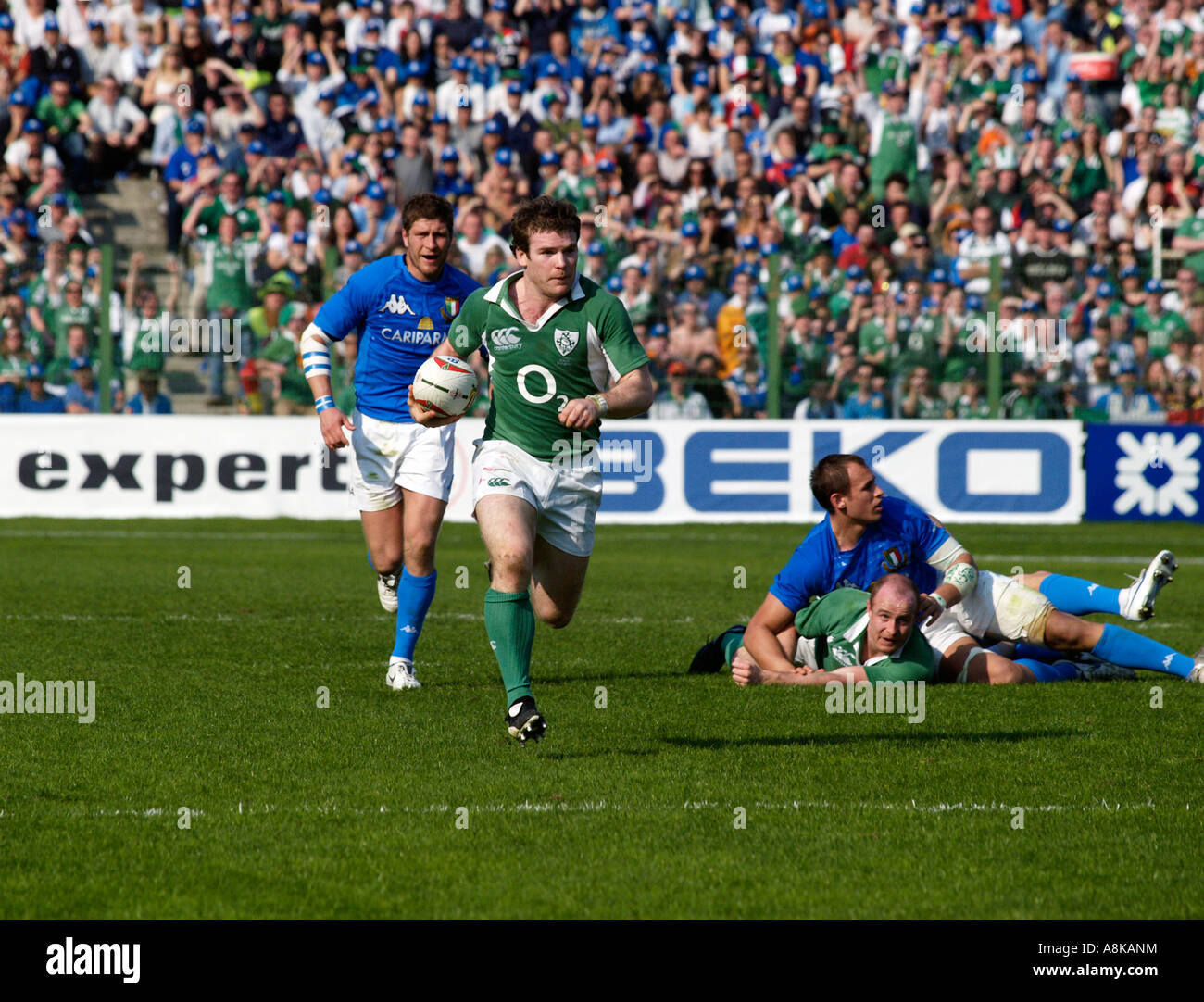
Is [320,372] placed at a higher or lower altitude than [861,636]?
higher

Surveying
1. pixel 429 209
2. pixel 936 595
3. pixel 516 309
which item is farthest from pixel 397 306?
pixel 936 595

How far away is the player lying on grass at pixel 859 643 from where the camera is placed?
7.38m

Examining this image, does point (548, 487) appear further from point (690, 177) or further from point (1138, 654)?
point (690, 177)

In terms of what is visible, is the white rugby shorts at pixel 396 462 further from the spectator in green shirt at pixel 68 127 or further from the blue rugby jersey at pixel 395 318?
the spectator in green shirt at pixel 68 127

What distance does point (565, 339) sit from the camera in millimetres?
6531

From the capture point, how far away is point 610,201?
66.0ft

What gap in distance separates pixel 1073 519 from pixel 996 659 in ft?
33.2

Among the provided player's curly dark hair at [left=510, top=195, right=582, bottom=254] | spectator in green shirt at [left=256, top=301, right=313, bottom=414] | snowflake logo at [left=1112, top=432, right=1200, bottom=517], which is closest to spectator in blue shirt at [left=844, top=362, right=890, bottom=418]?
snowflake logo at [left=1112, top=432, right=1200, bottom=517]

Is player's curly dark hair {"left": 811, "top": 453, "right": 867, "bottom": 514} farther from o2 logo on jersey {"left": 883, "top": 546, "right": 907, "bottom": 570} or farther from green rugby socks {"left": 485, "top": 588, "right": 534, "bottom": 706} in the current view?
green rugby socks {"left": 485, "top": 588, "right": 534, "bottom": 706}

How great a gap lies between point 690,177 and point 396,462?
1306 cm

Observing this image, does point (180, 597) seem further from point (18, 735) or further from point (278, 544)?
point (18, 735)

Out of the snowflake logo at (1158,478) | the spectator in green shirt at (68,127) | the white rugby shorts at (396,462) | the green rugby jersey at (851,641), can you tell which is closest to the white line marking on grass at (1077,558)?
the snowflake logo at (1158,478)
